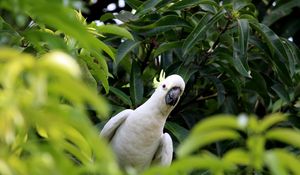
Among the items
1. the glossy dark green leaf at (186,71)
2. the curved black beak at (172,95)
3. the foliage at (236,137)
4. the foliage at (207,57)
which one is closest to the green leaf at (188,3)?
the foliage at (207,57)

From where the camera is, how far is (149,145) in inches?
117

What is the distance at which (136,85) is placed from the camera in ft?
11.6

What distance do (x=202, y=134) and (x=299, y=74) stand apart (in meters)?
3.01

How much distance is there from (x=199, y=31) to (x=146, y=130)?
61 centimetres

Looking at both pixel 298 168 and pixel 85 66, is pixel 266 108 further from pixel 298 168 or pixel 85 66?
pixel 298 168

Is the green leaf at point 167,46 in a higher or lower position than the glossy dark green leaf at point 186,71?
higher

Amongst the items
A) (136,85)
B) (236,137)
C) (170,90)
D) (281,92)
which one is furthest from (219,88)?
(236,137)

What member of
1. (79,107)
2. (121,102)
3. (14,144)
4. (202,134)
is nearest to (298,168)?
(202,134)

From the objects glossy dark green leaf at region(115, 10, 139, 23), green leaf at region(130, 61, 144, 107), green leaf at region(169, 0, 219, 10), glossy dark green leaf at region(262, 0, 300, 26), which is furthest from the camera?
glossy dark green leaf at region(262, 0, 300, 26)

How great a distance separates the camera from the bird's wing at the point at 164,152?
3000 millimetres

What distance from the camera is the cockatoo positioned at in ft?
9.70

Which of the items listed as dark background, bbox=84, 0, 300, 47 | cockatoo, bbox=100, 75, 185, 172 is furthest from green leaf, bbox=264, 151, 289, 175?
dark background, bbox=84, 0, 300, 47

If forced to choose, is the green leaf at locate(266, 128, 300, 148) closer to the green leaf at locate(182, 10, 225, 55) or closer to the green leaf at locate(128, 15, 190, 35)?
the green leaf at locate(182, 10, 225, 55)

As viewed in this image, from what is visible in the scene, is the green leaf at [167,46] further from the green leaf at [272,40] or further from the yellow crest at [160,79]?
the green leaf at [272,40]
